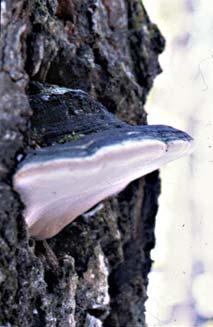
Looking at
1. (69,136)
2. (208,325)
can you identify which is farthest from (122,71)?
(208,325)

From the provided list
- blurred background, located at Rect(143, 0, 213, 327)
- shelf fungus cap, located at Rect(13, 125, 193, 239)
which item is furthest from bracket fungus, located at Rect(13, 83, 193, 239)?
blurred background, located at Rect(143, 0, 213, 327)

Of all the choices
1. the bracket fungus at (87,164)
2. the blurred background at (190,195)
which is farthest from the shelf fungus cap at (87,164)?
the blurred background at (190,195)

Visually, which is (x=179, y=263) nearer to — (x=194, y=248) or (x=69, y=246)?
(x=194, y=248)

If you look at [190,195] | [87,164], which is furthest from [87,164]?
[190,195]

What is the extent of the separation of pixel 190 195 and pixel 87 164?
0.87 meters

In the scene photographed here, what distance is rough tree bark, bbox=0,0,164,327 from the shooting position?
3.48 ft

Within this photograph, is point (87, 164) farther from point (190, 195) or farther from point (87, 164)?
point (190, 195)

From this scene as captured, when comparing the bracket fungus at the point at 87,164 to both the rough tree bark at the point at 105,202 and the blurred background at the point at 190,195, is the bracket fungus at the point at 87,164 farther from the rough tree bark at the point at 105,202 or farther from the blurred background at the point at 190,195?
the blurred background at the point at 190,195

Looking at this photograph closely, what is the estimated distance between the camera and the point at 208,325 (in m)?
1.69

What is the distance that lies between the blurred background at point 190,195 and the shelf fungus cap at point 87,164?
0.53 meters

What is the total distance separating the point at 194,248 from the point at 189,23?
2.35ft

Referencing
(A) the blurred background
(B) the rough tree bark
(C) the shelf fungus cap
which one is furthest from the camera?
(A) the blurred background

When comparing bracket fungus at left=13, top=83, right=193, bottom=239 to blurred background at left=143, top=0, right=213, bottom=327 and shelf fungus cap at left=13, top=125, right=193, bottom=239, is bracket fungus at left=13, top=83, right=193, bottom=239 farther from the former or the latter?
blurred background at left=143, top=0, right=213, bottom=327

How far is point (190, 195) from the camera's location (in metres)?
1.76
